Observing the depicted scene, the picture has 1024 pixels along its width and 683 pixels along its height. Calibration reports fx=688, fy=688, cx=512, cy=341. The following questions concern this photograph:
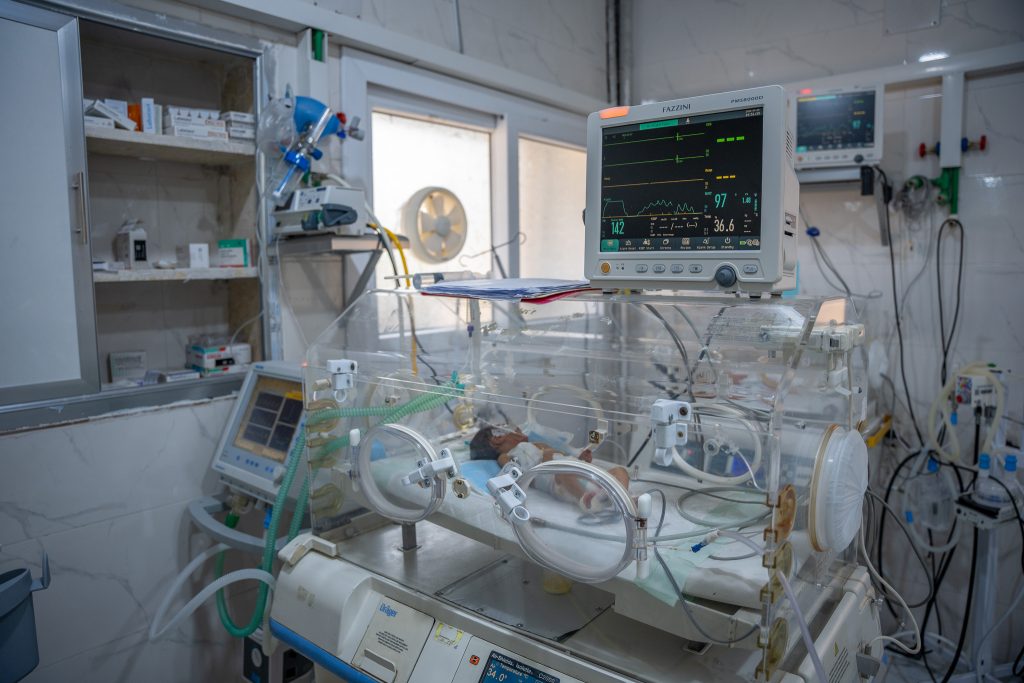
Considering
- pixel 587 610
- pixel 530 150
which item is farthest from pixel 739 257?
pixel 530 150

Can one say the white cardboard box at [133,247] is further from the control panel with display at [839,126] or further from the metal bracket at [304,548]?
the control panel with display at [839,126]

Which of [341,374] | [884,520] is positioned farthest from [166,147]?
[884,520]

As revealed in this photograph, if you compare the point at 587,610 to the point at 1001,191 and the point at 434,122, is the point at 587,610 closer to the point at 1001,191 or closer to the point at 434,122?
the point at 434,122

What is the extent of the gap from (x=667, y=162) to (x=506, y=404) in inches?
21.3

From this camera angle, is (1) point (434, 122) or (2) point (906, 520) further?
(1) point (434, 122)

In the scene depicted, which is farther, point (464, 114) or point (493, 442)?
point (464, 114)

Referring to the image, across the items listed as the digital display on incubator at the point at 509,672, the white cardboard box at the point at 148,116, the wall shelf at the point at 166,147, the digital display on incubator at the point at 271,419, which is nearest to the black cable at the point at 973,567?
the digital display on incubator at the point at 509,672

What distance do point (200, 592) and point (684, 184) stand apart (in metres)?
1.64

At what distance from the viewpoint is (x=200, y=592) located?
1.88m

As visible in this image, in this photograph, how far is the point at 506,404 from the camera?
4.35 ft

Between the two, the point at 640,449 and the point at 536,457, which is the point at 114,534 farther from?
the point at 640,449

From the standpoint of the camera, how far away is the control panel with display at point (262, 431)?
1.95 meters

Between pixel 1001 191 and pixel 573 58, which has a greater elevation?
pixel 573 58

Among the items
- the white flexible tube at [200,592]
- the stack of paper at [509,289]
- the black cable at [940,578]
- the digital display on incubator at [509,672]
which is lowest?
the black cable at [940,578]
